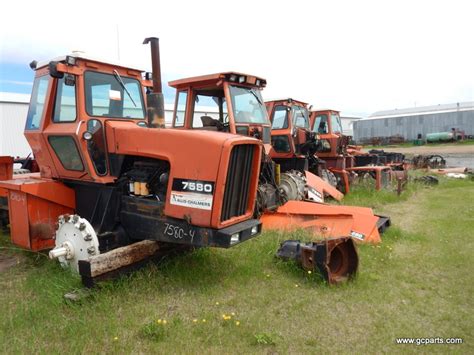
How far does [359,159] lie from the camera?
15.2m

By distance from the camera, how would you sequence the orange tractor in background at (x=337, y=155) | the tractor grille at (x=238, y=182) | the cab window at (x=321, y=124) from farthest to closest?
the cab window at (x=321, y=124)
the orange tractor in background at (x=337, y=155)
the tractor grille at (x=238, y=182)

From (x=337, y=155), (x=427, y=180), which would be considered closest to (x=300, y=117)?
(x=337, y=155)

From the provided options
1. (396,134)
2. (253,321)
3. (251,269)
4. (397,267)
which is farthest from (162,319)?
(396,134)

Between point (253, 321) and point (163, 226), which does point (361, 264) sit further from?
point (163, 226)

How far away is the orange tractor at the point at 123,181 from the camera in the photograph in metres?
4.04

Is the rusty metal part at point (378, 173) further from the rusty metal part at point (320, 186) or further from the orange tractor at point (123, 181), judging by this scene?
the orange tractor at point (123, 181)

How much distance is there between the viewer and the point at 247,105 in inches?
277

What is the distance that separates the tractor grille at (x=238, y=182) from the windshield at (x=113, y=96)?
1.74 m

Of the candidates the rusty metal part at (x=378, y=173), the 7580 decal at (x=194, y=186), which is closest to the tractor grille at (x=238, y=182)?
the 7580 decal at (x=194, y=186)

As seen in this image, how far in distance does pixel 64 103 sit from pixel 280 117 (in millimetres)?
6501

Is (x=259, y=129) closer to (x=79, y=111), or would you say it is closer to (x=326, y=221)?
(x=326, y=221)

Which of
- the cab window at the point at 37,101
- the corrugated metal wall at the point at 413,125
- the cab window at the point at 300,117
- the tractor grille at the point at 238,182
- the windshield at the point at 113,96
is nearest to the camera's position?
the tractor grille at the point at 238,182

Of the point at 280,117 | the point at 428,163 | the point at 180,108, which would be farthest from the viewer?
the point at 428,163
